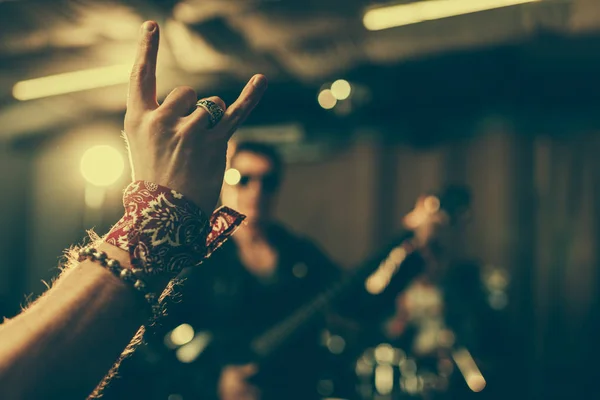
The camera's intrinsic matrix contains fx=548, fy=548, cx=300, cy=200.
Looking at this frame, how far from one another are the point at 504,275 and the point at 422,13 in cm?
305

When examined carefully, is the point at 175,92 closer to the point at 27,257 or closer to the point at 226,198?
the point at 226,198

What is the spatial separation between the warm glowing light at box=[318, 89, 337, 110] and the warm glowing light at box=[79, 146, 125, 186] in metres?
1.72

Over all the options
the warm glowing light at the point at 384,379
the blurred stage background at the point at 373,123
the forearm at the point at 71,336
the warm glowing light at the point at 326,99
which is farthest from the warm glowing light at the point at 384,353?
the forearm at the point at 71,336

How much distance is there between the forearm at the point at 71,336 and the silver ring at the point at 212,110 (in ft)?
0.57

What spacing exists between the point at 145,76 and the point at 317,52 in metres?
4.08

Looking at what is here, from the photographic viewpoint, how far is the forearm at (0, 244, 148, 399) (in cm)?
48

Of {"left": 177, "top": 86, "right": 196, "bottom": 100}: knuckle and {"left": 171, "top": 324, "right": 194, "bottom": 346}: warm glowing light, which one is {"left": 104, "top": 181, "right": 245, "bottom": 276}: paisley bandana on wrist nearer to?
{"left": 177, "top": 86, "right": 196, "bottom": 100}: knuckle

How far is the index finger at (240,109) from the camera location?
1.98 feet

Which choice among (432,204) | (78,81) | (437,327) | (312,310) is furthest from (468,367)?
(78,81)

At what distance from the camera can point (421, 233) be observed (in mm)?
3381

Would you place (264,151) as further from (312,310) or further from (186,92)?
(186,92)

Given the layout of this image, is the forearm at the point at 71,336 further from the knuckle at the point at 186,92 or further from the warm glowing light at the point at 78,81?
the warm glowing light at the point at 78,81

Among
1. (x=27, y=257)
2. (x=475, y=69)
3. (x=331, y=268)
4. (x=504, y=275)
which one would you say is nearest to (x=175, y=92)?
(x=331, y=268)

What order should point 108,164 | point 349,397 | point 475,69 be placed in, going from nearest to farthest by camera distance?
1. point 349,397
2. point 475,69
3. point 108,164
